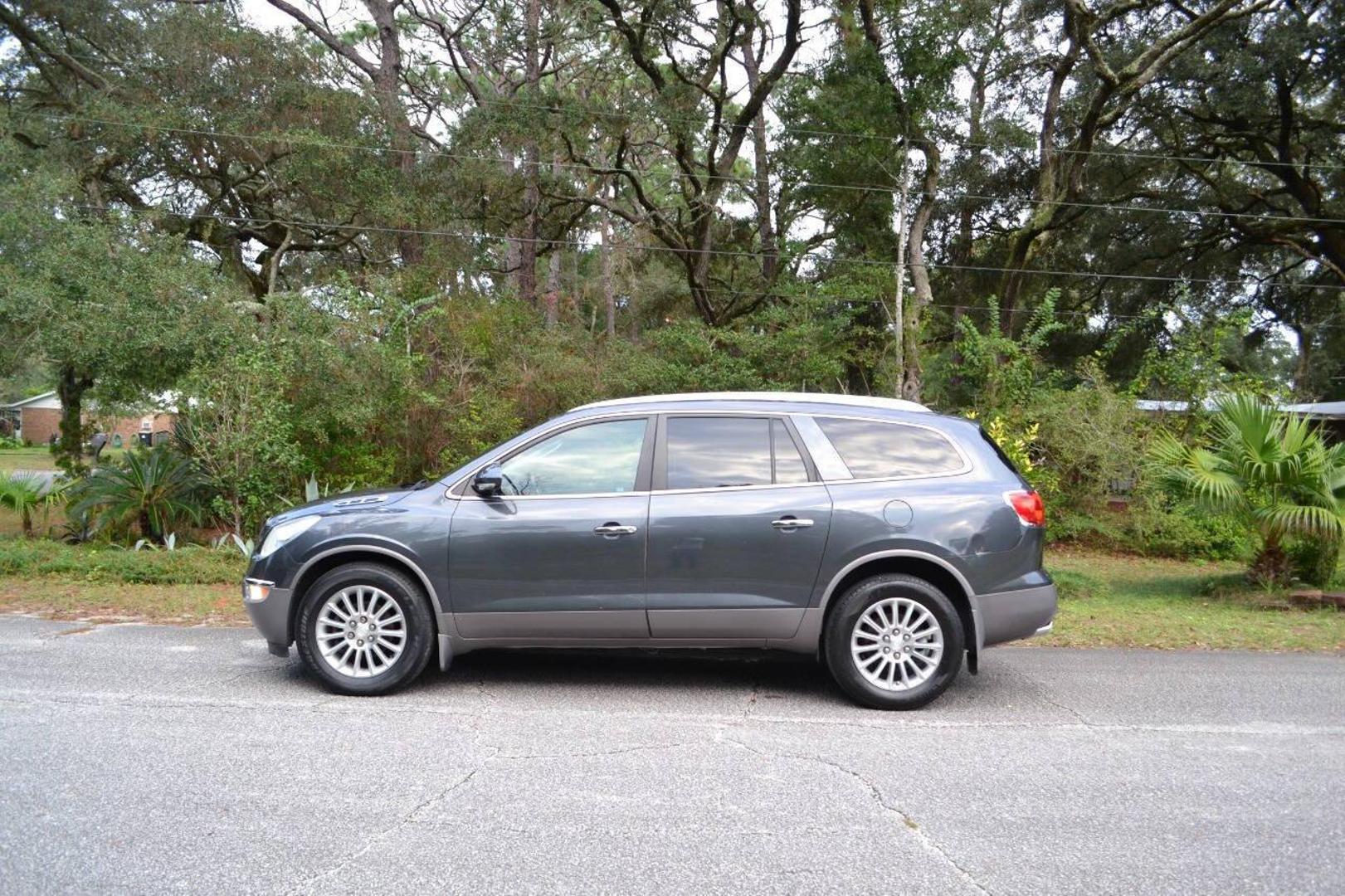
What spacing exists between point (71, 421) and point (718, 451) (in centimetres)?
1388

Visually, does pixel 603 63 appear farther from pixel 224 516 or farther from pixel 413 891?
pixel 413 891

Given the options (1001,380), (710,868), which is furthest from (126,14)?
(710,868)

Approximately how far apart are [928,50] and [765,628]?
16813 millimetres

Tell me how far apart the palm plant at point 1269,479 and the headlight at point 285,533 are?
832cm

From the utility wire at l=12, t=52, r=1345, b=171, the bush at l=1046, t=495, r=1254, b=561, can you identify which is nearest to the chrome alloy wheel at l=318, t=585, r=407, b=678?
the bush at l=1046, t=495, r=1254, b=561

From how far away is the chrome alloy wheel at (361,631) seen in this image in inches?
216

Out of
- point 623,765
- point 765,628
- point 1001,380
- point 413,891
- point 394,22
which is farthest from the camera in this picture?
point 394,22

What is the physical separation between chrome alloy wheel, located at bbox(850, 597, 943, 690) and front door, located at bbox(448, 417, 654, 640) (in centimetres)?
133

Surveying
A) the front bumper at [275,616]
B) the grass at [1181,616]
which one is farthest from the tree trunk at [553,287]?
the front bumper at [275,616]

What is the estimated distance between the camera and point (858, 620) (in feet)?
17.5

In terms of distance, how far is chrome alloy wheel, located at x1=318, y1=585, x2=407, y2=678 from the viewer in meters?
5.48

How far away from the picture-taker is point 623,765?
434cm

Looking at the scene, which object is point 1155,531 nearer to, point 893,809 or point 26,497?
point 893,809

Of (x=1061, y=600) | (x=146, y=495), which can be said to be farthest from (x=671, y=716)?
(x=146, y=495)
